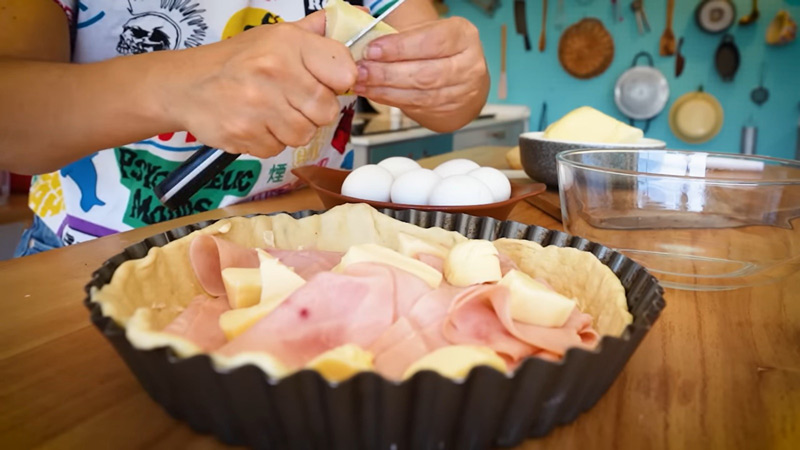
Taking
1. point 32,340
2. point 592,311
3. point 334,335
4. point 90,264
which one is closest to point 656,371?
point 592,311

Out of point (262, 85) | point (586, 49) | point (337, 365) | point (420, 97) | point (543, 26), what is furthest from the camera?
point (543, 26)

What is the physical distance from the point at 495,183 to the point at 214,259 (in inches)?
18.3

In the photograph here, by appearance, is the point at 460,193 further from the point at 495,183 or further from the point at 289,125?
the point at 289,125

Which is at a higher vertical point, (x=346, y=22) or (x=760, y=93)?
(x=346, y=22)

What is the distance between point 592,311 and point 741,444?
0.17 m

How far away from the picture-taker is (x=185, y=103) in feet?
Result: 2.32

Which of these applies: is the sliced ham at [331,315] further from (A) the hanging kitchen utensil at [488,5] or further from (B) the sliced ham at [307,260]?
(A) the hanging kitchen utensil at [488,5]

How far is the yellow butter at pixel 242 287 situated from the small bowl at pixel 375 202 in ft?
1.07

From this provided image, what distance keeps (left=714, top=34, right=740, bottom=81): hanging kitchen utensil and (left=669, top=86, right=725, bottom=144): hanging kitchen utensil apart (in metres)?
0.12

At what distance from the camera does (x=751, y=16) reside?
278 centimetres

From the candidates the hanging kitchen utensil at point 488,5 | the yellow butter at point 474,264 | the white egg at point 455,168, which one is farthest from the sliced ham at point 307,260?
the hanging kitchen utensil at point 488,5

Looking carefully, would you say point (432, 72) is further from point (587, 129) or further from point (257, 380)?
point (257, 380)

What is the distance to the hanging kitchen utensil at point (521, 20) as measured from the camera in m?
3.27

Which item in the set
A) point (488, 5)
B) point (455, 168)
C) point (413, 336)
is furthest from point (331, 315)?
point (488, 5)
